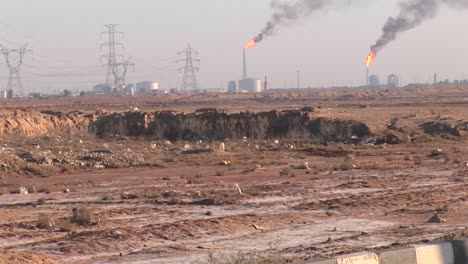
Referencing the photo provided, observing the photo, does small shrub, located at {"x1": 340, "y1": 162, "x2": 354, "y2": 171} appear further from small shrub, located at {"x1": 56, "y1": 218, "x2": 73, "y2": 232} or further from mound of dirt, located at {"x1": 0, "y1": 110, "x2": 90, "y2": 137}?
mound of dirt, located at {"x1": 0, "y1": 110, "x2": 90, "y2": 137}

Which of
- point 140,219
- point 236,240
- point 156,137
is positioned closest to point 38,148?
point 156,137

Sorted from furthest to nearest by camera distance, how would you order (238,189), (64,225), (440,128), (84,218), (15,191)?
(440,128)
(15,191)
(238,189)
(84,218)
(64,225)

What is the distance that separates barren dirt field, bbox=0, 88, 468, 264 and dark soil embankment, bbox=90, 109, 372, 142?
4.3 inches

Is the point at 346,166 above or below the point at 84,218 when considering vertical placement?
below

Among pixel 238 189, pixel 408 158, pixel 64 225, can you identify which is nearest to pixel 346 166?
pixel 408 158

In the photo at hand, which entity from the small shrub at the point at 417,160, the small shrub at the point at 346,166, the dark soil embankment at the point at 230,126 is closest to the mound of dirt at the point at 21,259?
the small shrub at the point at 346,166

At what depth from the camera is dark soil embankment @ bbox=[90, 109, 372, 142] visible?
61188 mm

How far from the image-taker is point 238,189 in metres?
30.0

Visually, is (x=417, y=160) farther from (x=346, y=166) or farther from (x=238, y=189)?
(x=238, y=189)

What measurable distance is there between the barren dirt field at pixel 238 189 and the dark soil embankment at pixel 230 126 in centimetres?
11

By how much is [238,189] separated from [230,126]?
114 feet

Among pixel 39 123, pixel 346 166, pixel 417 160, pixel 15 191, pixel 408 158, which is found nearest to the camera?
pixel 15 191

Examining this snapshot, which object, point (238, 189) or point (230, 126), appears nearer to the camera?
point (238, 189)

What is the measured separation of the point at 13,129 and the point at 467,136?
93.9ft
